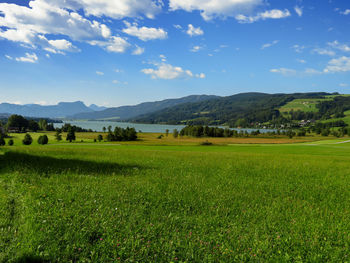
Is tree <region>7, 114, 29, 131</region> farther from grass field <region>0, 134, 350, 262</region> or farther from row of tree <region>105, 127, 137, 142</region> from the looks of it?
grass field <region>0, 134, 350, 262</region>

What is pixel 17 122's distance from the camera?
5881 inches

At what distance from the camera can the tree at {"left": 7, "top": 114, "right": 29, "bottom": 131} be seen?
471ft

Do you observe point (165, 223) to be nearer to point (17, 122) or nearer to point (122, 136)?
point (122, 136)

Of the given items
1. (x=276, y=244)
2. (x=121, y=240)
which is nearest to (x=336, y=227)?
(x=276, y=244)

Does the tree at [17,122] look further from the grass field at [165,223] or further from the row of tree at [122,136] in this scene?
the grass field at [165,223]

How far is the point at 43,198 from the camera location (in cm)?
872

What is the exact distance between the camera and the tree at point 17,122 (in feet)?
471

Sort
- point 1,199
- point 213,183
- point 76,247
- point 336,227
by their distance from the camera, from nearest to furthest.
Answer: point 76,247 < point 336,227 < point 1,199 < point 213,183

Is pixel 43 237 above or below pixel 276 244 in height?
above

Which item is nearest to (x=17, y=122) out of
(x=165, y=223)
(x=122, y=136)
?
(x=122, y=136)

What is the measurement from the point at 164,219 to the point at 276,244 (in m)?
3.67

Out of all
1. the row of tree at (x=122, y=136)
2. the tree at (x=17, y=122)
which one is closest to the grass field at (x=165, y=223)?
the row of tree at (x=122, y=136)

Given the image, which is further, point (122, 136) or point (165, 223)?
point (122, 136)

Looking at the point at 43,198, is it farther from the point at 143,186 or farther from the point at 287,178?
the point at 287,178
